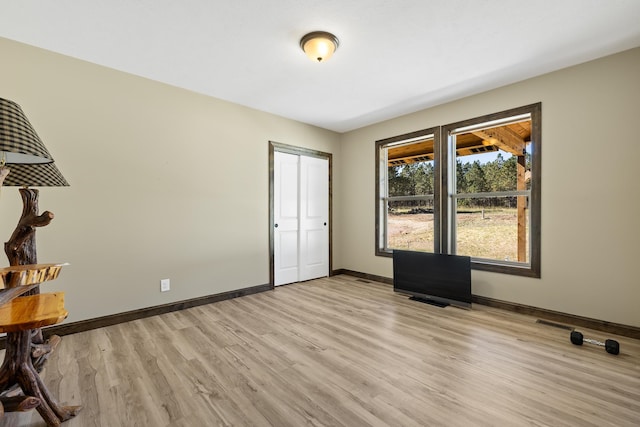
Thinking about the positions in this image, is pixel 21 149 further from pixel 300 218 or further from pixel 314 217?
pixel 314 217

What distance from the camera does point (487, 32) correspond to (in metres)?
2.28

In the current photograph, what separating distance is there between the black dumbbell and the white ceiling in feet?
8.04

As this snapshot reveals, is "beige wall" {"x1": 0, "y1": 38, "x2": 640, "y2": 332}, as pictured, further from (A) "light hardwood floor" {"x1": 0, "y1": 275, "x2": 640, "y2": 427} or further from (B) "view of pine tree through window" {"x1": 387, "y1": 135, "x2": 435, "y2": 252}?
(B) "view of pine tree through window" {"x1": 387, "y1": 135, "x2": 435, "y2": 252}

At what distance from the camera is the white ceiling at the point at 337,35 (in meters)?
2.01

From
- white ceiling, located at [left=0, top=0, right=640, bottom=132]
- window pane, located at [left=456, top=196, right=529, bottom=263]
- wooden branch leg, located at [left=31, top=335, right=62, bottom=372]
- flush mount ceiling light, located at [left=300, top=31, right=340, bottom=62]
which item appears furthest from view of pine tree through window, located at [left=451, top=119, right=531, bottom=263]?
wooden branch leg, located at [left=31, top=335, right=62, bottom=372]

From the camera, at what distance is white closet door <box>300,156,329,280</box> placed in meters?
4.62

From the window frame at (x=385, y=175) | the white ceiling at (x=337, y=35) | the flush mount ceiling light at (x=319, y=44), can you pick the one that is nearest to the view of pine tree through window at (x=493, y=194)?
the window frame at (x=385, y=175)

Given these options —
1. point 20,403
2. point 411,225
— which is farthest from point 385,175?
point 20,403

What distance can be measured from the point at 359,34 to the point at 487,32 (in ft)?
3.35

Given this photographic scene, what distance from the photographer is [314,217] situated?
15.7 ft

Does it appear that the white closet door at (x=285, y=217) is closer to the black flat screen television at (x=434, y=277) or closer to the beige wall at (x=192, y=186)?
the beige wall at (x=192, y=186)

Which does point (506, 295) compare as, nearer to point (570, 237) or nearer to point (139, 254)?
point (570, 237)

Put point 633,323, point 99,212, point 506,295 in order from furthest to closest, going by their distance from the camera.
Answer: point 506,295, point 99,212, point 633,323

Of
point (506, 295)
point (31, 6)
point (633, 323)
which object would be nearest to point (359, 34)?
point (31, 6)
